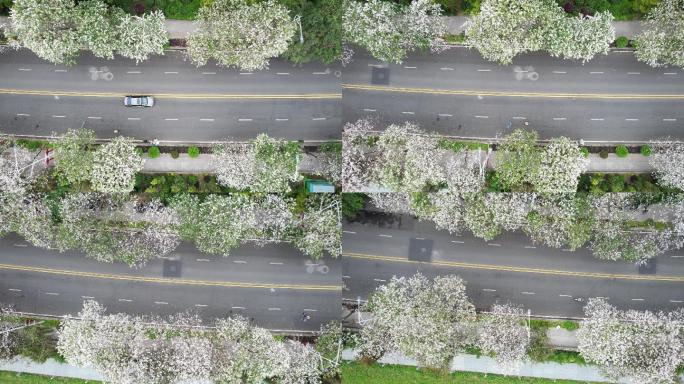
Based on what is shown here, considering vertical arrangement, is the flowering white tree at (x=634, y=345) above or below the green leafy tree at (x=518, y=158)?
below

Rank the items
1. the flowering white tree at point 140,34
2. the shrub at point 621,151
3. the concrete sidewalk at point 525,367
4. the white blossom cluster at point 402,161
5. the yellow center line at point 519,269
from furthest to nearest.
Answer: the concrete sidewalk at point 525,367 < the yellow center line at point 519,269 < the shrub at point 621,151 < the flowering white tree at point 140,34 < the white blossom cluster at point 402,161

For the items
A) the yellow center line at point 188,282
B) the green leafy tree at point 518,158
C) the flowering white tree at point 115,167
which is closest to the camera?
the green leafy tree at point 518,158

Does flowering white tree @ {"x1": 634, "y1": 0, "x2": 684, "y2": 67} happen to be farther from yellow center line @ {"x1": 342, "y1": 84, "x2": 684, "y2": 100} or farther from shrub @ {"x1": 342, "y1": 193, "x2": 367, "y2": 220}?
shrub @ {"x1": 342, "y1": 193, "x2": 367, "y2": 220}

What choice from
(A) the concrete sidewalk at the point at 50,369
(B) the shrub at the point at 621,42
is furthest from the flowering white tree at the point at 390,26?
(A) the concrete sidewalk at the point at 50,369

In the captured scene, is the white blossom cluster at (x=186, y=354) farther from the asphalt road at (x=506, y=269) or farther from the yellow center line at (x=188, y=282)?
the asphalt road at (x=506, y=269)

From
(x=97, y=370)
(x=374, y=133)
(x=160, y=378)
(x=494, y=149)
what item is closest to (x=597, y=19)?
(x=494, y=149)

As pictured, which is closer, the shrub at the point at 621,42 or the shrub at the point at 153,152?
the shrub at the point at 621,42

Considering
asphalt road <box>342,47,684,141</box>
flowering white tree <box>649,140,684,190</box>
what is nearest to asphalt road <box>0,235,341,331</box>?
asphalt road <box>342,47,684,141</box>

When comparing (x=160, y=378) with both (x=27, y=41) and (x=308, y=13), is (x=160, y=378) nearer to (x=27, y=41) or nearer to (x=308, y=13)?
(x=27, y=41)
